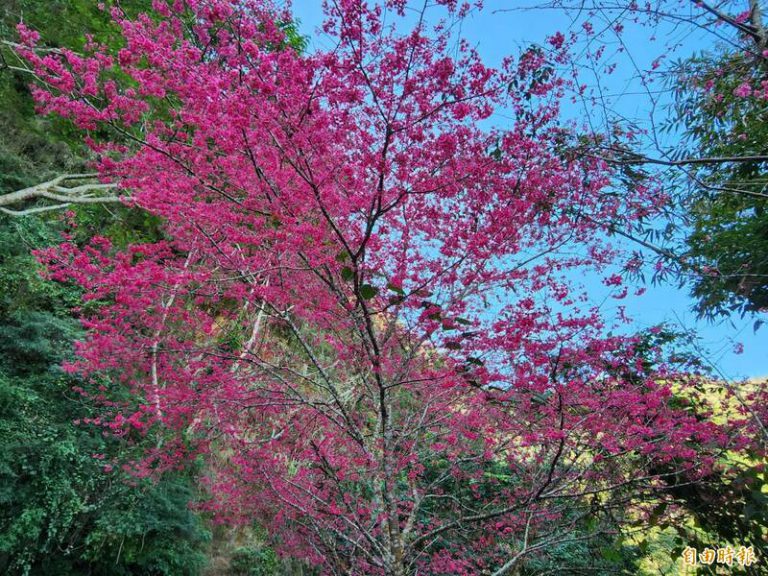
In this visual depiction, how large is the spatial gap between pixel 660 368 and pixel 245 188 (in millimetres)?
5136

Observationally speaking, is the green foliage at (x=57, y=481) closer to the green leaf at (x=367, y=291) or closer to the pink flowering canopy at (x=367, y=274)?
the pink flowering canopy at (x=367, y=274)

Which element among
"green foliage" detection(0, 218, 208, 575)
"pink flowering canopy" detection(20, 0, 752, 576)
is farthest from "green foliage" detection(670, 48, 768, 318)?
"green foliage" detection(0, 218, 208, 575)

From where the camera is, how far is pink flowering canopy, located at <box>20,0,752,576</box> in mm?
2906

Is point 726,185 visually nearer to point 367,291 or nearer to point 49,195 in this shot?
point 367,291

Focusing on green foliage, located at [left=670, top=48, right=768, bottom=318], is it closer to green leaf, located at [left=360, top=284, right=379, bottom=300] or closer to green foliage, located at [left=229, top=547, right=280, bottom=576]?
green leaf, located at [left=360, top=284, right=379, bottom=300]

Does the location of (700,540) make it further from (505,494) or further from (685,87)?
(685,87)

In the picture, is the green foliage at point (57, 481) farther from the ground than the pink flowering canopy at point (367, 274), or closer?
closer

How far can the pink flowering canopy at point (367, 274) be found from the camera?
291 cm

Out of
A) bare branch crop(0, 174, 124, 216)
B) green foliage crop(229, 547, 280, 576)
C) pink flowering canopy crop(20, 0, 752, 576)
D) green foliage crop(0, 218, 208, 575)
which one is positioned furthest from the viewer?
green foliage crop(229, 547, 280, 576)

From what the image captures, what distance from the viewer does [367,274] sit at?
12.0 ft

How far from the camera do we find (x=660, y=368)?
199 inches

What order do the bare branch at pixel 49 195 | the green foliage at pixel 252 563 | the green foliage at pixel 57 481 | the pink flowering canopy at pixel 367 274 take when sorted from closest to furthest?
the pink flowering canopy at pixel 367 274 < the green foliage at pixel 57 481 < the bare branch at pixel 49 195 < the green foliage at pixel 252 563

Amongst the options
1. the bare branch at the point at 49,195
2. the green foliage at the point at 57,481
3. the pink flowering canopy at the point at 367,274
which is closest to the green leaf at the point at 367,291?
the pink flowering canopy at the point at 367,274

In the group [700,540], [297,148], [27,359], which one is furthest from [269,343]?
[700,540]
